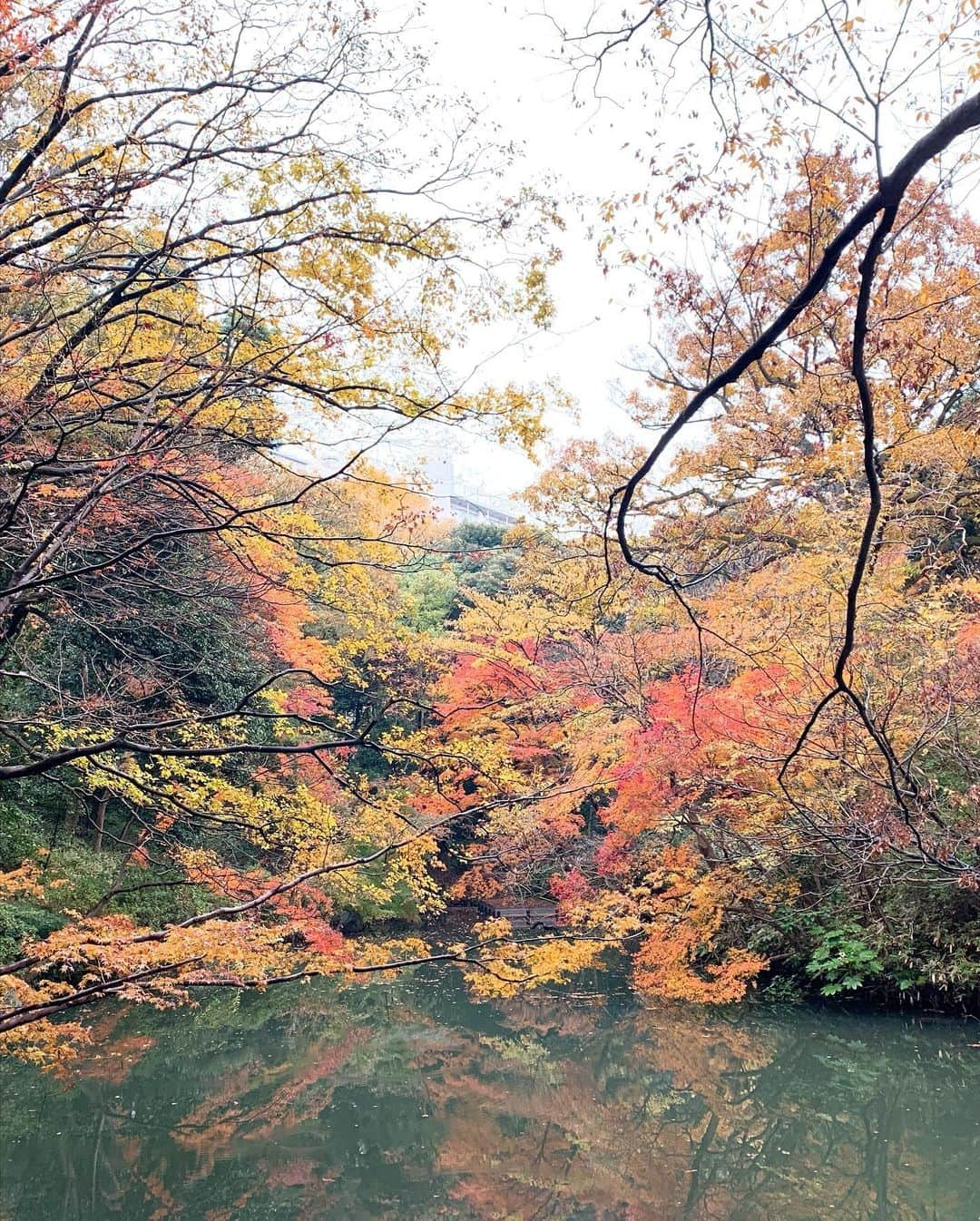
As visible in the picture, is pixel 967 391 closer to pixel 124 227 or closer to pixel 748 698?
pixel 748 698

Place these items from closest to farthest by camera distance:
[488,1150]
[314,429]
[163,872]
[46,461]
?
[46,461] → [314,429] → [488,1150] → [163,872]

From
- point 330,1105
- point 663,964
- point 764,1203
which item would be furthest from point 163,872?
point 764,1203

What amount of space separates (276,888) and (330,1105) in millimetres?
6176

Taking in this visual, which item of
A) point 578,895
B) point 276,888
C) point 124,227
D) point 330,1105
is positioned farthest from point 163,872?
point 276,888

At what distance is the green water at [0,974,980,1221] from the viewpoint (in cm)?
536

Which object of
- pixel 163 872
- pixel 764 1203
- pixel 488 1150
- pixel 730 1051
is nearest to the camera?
pixel 764 1203

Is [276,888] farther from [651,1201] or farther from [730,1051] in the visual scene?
[730,1051]

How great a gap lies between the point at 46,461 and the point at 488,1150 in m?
5.81

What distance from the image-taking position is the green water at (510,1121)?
211 inches

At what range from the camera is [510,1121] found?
6828 mm

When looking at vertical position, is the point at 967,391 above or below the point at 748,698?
above

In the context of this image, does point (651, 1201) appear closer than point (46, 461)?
No

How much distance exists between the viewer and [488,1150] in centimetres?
629

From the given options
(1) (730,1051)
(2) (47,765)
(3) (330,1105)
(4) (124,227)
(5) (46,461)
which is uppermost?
(4) (124,227)
